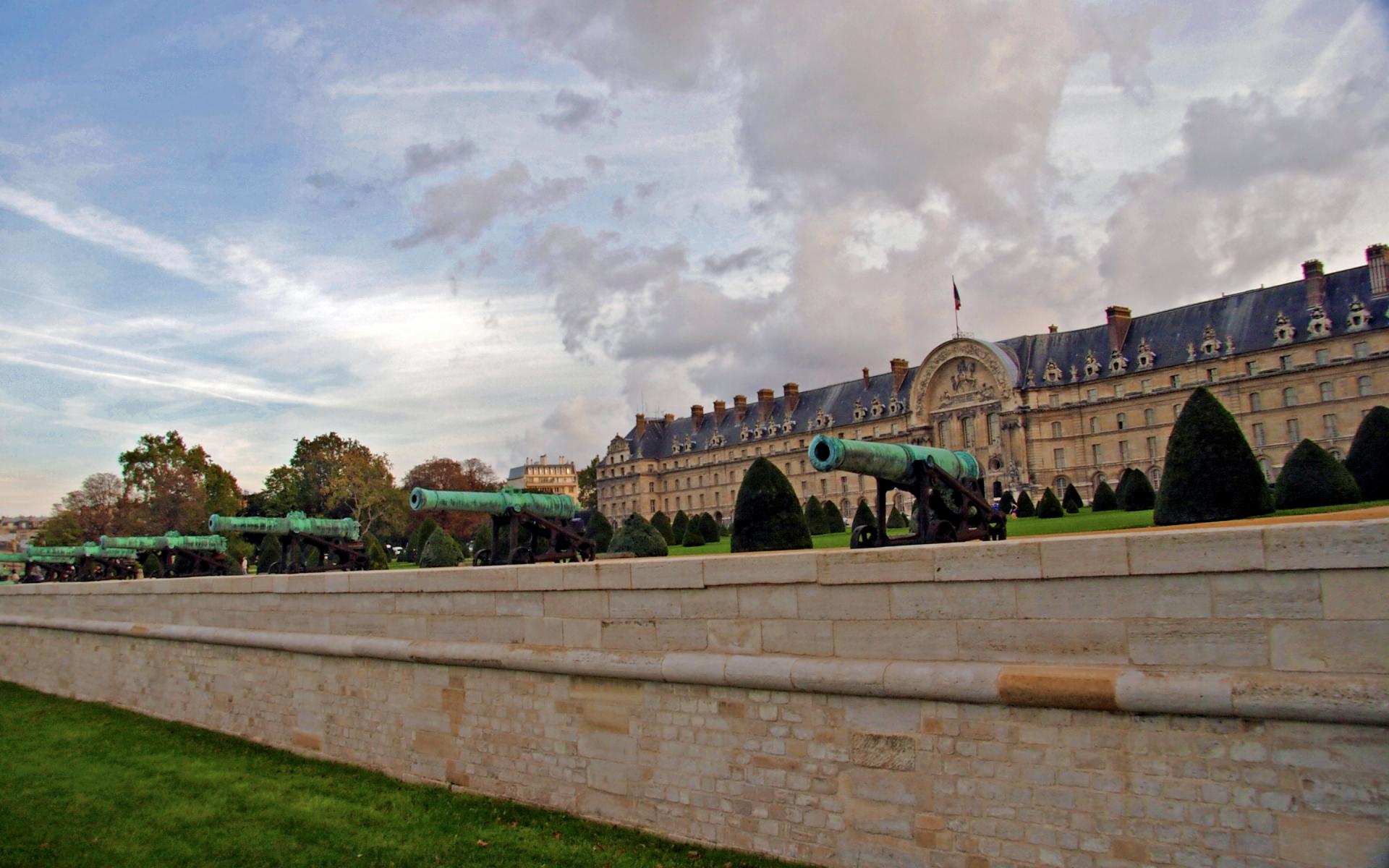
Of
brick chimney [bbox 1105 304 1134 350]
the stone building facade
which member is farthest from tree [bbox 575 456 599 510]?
brick chimney [bbox 1105 304 1134 350]

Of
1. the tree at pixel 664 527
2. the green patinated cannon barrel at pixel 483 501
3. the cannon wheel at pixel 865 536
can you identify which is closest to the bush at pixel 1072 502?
the tree at pixel 664 527

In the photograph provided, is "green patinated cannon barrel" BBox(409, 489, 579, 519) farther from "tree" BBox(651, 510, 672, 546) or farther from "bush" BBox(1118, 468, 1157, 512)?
"tree" BBox(651, 510, 672, 546)

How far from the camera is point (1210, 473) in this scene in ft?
56.3

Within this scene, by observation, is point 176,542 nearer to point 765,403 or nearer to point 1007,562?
point 1007,562

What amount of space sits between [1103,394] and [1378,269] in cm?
1666

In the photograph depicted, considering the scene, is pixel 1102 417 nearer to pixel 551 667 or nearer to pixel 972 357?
pixel 972 357

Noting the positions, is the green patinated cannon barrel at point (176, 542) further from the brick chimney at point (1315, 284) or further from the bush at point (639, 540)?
the brick chimney at point (1315, 284)

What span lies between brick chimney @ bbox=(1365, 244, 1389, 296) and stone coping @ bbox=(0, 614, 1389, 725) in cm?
5667

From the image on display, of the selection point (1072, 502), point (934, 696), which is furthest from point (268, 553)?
point (1072, 502)

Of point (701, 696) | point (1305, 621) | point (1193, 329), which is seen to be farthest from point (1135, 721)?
point (1193, 329)

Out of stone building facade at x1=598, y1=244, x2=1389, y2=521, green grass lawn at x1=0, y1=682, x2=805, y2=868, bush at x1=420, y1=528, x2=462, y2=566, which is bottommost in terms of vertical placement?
green grass lawn at x1=0, y1=682, x2=805, y2=868

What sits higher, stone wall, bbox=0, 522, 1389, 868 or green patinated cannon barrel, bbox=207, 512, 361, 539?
green patinated cannon barrel, bbox=207, 512, 361, 539

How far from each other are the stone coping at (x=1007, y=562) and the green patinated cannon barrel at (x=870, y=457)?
233 cm

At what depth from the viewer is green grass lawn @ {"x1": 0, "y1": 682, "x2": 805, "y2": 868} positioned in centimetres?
837
